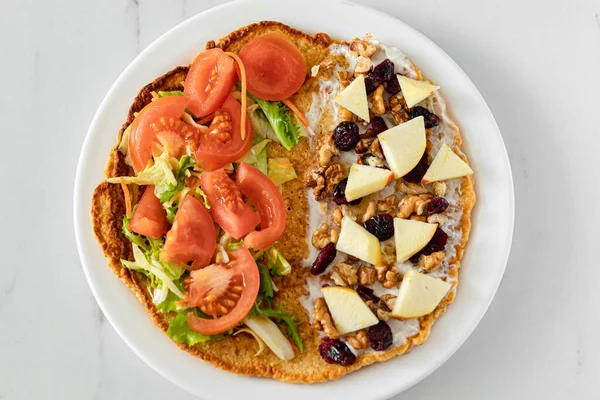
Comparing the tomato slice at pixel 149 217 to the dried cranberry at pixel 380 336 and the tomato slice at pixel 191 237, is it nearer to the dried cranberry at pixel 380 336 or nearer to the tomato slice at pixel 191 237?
the tomato slice at pixel 191 237

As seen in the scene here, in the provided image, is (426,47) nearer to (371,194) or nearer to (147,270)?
(371,194)

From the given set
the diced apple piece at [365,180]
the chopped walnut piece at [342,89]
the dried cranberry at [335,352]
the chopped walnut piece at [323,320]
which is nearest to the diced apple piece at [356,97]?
the chopped walnut piece at [342,89]

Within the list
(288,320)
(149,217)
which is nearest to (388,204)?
(288,320)

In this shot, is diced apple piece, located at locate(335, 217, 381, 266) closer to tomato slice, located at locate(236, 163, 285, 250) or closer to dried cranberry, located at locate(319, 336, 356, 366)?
tomato slice, located at locate(236, 163, 285, 250)

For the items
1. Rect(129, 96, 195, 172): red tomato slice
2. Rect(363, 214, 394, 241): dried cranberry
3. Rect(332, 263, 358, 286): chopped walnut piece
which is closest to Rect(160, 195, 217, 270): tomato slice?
Rect(129, 96, 195, 172): red tomato slice

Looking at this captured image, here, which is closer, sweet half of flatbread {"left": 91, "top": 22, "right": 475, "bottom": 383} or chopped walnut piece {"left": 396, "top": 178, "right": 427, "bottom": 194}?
sweet half of flatbread {"left": 91, "top": 22, "right": 475, "bottom": 383}

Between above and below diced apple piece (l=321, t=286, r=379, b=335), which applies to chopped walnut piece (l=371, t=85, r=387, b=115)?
above

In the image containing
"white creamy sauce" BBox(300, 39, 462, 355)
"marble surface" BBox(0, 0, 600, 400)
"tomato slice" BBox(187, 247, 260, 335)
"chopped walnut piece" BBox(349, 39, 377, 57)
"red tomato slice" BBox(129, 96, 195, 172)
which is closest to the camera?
"tomato slice" BBox(187, 247, 260, 335)

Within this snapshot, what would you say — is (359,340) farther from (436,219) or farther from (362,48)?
(362,48)
